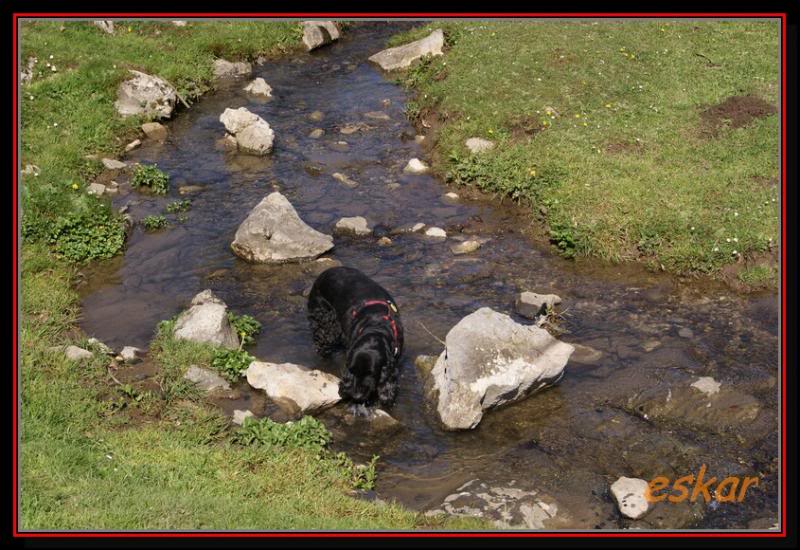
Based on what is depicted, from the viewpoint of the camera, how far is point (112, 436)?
9859 mm

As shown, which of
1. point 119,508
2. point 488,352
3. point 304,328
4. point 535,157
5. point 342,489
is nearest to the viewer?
point 119,508

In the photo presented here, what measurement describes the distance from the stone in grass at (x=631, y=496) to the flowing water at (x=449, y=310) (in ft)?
0.52

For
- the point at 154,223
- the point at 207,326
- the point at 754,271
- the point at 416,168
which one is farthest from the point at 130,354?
the point at 754,271

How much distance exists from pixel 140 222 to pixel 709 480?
37.4ft

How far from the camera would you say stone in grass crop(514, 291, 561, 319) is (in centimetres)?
1319

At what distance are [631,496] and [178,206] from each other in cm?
1091

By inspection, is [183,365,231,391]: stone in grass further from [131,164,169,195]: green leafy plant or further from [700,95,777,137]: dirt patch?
[700,95,777,137]: dirt patch

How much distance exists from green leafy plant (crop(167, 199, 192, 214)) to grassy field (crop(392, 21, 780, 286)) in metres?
5.57

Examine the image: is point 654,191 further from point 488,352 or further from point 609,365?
point 488,352

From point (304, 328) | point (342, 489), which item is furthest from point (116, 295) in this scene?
point (342, 489)

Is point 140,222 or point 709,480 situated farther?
point 140,222

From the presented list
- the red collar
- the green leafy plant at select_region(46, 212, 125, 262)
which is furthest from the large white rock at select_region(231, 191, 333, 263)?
the red collar

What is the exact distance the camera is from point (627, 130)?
1797cm

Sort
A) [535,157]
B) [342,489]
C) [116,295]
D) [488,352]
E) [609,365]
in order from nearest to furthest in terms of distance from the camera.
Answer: [342,489] < [488,352] < [609,365] < [116,295] < [535,157]
